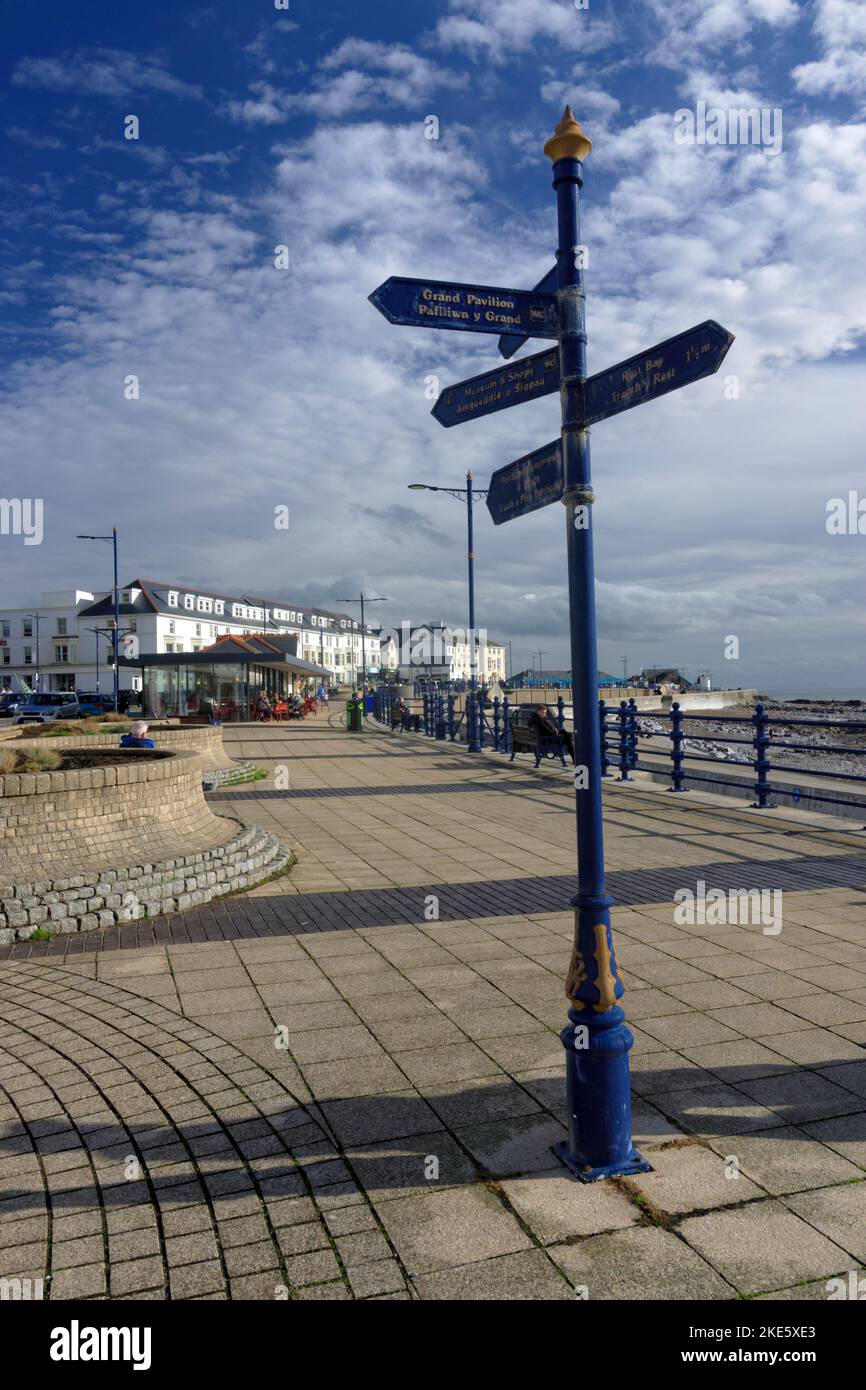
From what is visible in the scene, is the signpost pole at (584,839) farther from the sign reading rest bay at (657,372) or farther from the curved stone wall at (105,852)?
the curved stone wall at (105,852)

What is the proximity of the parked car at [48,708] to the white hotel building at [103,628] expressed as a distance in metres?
16.2

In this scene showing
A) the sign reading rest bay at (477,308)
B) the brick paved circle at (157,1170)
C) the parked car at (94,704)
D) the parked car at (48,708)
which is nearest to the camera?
the brick paved circle at (157,1170)

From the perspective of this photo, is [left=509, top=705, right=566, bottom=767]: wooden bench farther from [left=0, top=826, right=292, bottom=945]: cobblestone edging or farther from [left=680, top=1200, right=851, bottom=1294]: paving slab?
[left=680, top=1200, right=851, bottom=1294]: paving slab

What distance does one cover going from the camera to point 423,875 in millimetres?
8367

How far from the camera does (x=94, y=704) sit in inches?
1815

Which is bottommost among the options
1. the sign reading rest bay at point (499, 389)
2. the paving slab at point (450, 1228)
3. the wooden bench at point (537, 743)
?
the paving slab at point (450, 1228)

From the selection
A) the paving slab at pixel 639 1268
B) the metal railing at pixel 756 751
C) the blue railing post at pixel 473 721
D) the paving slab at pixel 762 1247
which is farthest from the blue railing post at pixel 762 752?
the blue railing post at pixel 473 721

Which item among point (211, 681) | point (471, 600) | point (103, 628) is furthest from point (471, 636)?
point (103, 628)

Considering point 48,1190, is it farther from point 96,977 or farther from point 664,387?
point 664,387

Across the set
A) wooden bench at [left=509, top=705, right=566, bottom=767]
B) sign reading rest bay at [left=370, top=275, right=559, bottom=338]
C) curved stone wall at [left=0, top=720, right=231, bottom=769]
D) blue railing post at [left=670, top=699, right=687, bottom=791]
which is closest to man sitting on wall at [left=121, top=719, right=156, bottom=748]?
curved stone wall at [left=0, top=720, right=231, bottom=769]

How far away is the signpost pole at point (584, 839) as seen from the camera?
3.25 metres

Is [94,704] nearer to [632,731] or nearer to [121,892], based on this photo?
[632,731]
